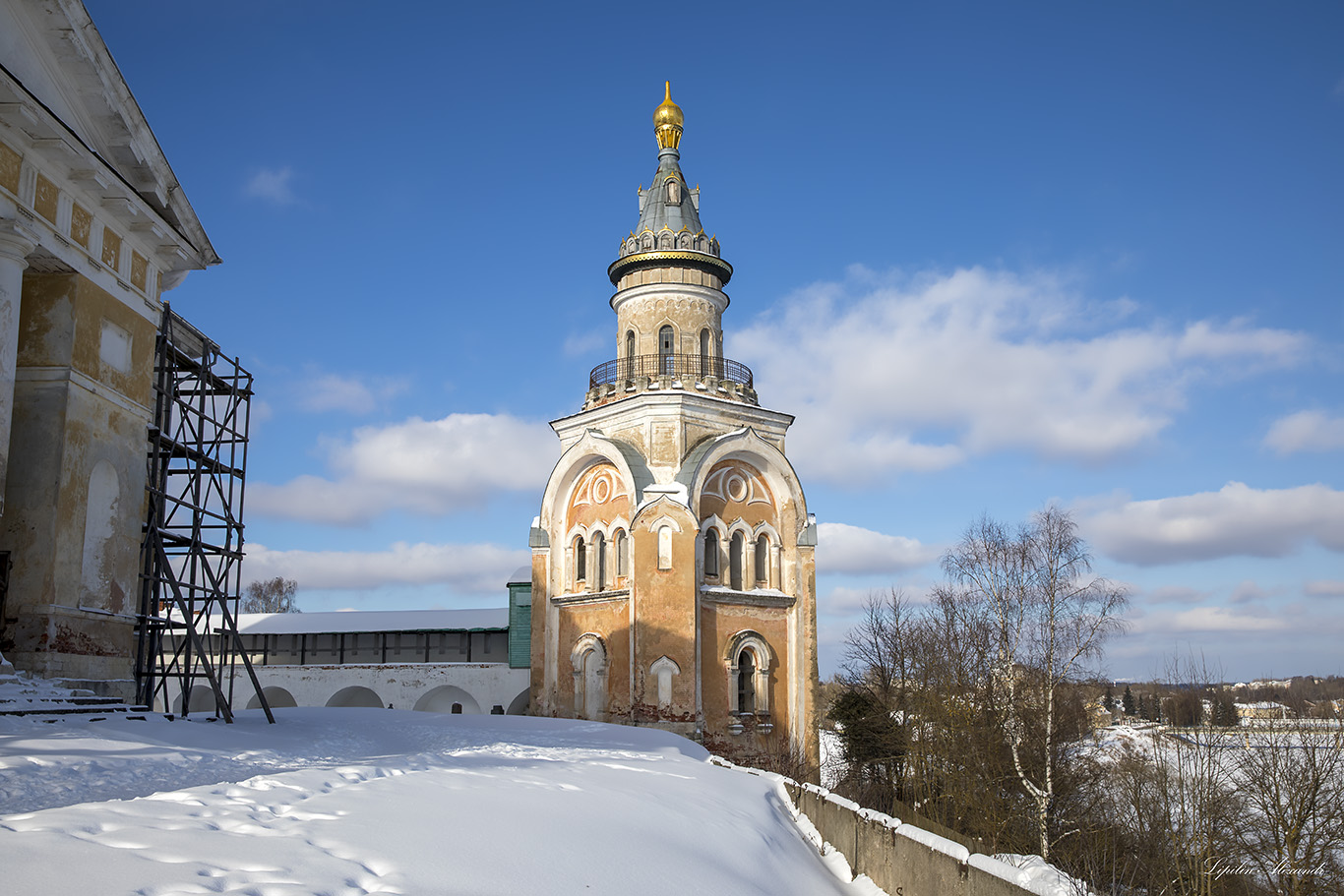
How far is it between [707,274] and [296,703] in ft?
61.6

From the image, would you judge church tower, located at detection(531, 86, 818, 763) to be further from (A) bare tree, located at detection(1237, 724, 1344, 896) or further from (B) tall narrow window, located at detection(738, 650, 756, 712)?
(A) bare tree, located at detection(1237, 724, 1344, 896)

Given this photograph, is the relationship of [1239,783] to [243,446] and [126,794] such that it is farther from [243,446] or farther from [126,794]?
[243,446]

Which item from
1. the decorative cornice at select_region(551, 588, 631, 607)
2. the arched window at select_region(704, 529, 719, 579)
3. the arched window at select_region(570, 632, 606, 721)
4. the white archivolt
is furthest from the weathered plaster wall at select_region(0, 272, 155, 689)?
the arched window at select_region(704, 529, 719, 579)

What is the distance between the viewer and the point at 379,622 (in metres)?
34.5

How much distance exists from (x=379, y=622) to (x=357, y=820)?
30.3 metres

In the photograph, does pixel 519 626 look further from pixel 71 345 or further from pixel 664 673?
pixel 71 345

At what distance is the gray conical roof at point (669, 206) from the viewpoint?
2908 cm

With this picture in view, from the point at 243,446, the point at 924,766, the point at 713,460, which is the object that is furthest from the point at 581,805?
the point at 713,460

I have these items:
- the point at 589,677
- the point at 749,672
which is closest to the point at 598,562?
the point at 589,677

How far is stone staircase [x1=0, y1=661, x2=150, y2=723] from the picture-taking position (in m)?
10.1

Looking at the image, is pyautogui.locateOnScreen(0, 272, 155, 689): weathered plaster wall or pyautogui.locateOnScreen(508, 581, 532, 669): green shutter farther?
pyautogui.locateOnScreen(508, 581, 532, 669): green shutter

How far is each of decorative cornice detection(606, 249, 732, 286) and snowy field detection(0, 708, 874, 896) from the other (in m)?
17.9

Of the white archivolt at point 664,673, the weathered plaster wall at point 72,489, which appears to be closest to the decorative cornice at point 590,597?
the white archivolt at point 664,673

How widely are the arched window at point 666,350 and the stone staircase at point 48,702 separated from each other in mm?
17748
